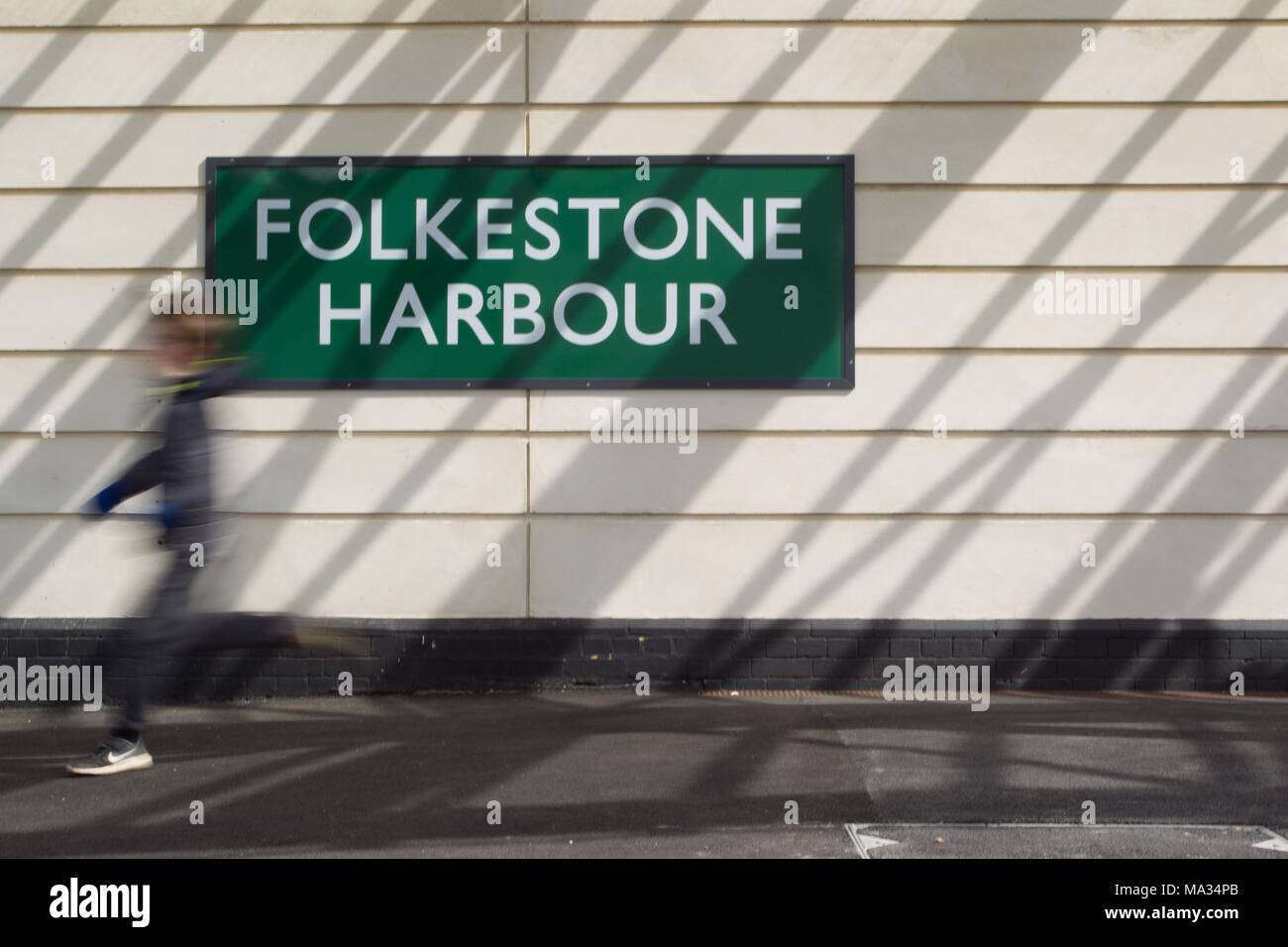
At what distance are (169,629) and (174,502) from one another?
22.9 inches

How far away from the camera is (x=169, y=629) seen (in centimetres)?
536

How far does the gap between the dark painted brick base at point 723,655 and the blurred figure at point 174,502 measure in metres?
1.74

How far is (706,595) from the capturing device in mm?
7219

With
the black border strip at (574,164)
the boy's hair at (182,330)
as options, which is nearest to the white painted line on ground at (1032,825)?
the black border strip at (574,164)

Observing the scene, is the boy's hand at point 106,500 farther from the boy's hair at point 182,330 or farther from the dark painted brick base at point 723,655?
the dark painted brick base at point 723,655

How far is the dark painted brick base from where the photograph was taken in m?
7.13

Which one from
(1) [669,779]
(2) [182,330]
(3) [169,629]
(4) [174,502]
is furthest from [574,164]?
(1) [669,779]

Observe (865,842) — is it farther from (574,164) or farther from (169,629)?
(574,164)

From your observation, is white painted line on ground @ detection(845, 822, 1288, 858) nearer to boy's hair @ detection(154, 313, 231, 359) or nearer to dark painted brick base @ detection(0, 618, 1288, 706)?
dark painted brick base @ detection(0, 618, 1288, 706)

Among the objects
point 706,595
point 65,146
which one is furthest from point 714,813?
point 65,146

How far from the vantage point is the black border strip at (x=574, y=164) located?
7234mm

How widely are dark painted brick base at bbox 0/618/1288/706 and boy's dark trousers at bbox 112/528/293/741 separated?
1.59 m

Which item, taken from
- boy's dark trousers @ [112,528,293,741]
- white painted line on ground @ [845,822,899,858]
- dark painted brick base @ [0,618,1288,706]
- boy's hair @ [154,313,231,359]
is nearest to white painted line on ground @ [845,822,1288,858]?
white painted line on ground @ [845,822,899,858]
